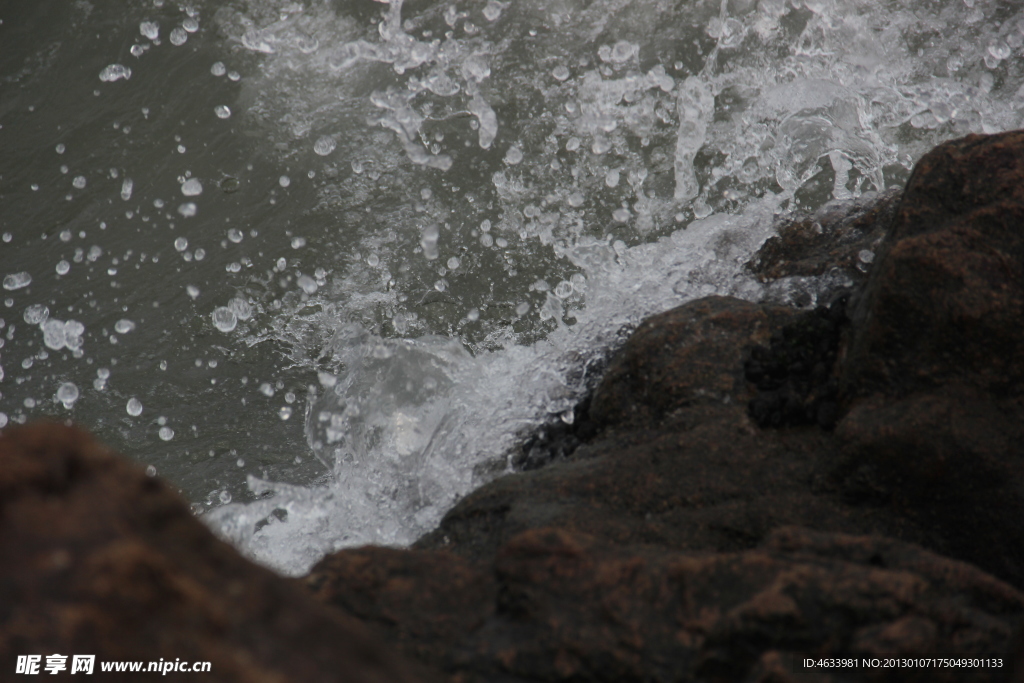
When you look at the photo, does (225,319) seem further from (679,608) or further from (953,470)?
(953,470)

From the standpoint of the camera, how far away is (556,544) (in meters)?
1.79

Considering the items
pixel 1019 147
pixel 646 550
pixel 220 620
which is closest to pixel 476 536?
pixel 646 550

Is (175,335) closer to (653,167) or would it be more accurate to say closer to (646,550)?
(653,167)

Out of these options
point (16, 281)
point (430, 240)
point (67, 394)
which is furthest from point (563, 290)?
point (16, 281)

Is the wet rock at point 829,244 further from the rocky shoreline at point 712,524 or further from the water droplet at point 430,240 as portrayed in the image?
the water droplet at point 430,240

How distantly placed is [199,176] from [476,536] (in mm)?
4001

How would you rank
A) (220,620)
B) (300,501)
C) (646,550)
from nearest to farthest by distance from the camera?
(220,620) → (646,550) → (300,501)

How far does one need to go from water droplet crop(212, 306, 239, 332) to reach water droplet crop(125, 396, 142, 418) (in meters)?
0.66

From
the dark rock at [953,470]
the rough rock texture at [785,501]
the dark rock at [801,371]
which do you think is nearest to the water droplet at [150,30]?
the rough rock texture at [785,501]

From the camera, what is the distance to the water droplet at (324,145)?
5336 millimetres

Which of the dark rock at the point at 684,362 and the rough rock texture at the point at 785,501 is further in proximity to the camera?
the dark rock at the point at 684,362

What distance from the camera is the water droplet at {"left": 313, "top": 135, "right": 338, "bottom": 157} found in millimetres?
5336

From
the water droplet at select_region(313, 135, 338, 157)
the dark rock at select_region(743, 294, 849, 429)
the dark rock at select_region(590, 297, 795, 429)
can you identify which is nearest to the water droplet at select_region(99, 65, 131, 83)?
the water droplet at select_region(313, 135, 338, 157)

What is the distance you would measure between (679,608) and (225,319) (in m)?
3.96
